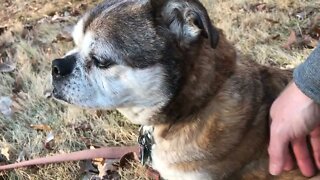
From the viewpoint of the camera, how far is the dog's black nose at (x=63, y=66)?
290 centimetres

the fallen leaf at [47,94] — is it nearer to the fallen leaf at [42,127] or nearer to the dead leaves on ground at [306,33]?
the fallen leaf at [42,127]

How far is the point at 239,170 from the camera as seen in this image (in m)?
2.86

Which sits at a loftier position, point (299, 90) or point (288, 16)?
point (299, 90)

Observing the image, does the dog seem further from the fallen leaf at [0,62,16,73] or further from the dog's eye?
the fallen leaf at [0,62,16,73]

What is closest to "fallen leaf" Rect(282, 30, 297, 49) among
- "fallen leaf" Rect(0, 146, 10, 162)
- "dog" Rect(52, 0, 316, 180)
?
"dog" Rect(52, 0, 316, 180)

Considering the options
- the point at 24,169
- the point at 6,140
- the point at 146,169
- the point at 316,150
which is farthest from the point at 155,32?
the point at 6,140

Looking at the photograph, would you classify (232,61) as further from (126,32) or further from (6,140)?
(6,140)

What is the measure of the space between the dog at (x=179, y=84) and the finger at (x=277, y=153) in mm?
217

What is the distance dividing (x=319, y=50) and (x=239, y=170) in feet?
3.14

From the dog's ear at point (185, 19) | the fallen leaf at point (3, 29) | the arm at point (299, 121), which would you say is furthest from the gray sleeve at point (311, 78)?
the fallen leaf at point (3, 29)

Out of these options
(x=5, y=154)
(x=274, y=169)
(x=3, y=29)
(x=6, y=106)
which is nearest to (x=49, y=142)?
(x=5, y=154)

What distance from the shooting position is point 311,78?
2.13m

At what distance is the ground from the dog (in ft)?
3.29

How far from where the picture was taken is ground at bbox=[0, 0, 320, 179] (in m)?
4.11
